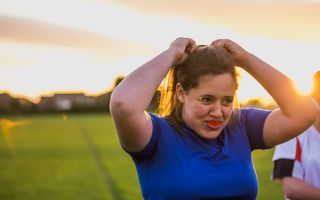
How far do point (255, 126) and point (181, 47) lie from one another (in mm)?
Answer: 520

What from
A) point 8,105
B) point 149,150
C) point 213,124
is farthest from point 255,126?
point 8,105

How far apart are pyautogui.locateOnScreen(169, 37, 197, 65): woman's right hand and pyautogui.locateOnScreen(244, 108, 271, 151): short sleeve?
41 centimetres

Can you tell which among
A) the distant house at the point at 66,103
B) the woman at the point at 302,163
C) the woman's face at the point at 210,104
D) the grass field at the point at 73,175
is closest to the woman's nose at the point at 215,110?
the woman's face at the point at 210,104

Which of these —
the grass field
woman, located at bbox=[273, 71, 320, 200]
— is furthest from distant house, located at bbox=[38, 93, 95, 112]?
woman, located at bbox=[273, 71, 320, 200]

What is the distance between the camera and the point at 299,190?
3543mm

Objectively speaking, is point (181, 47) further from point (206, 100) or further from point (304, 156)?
point (304, 156)

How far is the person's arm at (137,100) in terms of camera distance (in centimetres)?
234

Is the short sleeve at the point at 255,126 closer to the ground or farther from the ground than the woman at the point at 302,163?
farther from the ground

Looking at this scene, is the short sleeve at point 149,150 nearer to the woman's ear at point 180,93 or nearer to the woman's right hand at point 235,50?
the woman's ear at point 180,93

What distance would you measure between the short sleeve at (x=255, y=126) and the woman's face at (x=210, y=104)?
0.74 ft

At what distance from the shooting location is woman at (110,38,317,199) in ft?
7.74

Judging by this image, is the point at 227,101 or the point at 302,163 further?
the point at 302,163

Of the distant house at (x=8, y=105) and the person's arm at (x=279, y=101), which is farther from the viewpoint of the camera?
the distant house at (x=8, y=105)

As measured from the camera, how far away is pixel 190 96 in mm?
2502
